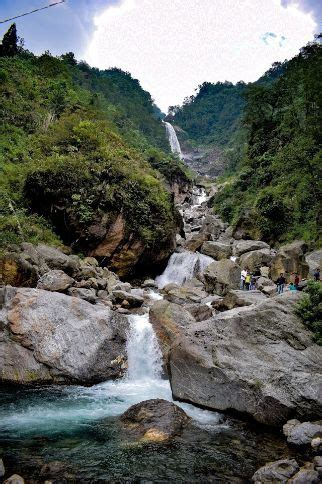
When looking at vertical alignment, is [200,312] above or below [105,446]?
above

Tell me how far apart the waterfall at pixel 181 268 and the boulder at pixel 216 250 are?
1837mm

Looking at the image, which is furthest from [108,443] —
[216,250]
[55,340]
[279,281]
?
[216,250]

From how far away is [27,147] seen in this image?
1086 inches

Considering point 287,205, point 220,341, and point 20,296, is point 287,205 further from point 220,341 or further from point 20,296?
point 20,296

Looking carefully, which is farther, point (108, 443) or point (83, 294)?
point (83, 294)

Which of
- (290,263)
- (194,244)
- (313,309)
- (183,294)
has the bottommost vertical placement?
(183,294)

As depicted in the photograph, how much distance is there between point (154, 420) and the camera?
8844mm

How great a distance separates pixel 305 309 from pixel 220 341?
2.98 metres

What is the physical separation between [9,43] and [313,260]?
43.4 meters

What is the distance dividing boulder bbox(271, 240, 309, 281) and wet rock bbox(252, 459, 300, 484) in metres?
15.7

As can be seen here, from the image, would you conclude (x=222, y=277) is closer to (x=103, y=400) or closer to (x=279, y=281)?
(x=279, y=281)

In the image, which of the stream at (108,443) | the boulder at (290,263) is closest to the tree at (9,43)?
the boulder at (290,263)

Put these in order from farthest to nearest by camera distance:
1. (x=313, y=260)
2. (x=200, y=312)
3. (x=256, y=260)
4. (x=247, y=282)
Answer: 1. (x=256, y=260)
2. (x=313, y=260)
3. (x=247, y=282)
4. (x=200, y=312)

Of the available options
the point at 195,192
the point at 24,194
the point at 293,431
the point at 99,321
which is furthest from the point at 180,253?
the point at 195,192
